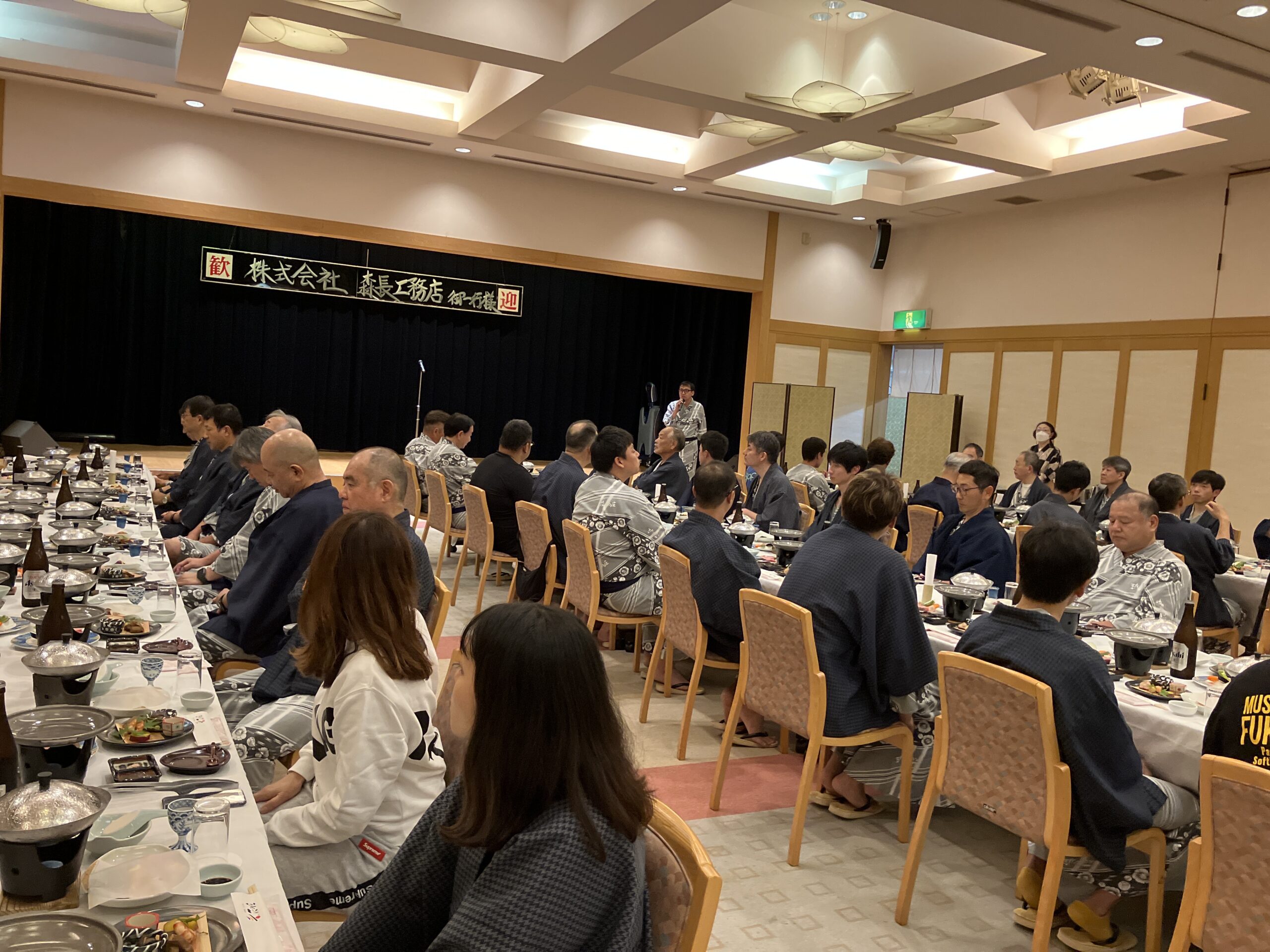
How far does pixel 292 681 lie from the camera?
278cm

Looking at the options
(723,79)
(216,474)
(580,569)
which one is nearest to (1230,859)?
(580,569)

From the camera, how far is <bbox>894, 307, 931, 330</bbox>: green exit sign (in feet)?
41.7

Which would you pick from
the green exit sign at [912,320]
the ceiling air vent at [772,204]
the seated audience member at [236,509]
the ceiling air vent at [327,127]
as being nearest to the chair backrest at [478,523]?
the seated audience member at [236,509]

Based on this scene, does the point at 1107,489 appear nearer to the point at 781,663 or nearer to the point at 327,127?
the point at 781,663

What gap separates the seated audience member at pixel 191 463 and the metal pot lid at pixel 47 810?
5339 mm

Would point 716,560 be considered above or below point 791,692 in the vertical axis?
above

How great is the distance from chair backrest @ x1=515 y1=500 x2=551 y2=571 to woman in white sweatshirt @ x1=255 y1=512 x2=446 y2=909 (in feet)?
11.9

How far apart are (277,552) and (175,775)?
1.48 meters

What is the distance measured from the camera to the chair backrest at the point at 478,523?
Answer: 21.4 feet

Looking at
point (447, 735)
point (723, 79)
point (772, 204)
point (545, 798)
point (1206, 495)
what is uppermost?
point (723, 79)

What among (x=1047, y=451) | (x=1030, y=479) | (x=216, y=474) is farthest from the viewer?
(x=1047, y=451)

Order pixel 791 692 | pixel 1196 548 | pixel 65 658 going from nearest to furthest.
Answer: pixel 65 658 < pixel 791 692 < pixel 1196 548

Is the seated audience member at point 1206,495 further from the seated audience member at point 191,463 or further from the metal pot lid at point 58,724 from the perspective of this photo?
the metal pot lid at point 58,724

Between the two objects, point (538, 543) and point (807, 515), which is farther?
point (807, 515)
